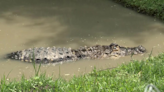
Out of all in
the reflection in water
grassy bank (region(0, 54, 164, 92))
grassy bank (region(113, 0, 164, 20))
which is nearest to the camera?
grassy bank (region(0, 54, 164, 92))

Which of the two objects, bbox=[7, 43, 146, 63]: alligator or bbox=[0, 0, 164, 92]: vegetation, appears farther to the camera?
bbox=[7, 43, 146, 63]: alligator

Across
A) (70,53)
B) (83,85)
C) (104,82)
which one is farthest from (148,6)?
(83,85)

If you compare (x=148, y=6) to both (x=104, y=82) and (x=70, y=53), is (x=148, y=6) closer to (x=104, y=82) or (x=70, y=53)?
(x=70, y=53)

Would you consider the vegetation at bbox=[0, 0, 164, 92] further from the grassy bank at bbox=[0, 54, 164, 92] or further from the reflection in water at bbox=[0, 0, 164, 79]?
the reflection in water at bbox=[0, 0, 164, 79]

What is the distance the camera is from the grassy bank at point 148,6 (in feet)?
24.6

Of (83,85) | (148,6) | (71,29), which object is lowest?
(83,85)

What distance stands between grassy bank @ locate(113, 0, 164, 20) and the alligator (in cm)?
237

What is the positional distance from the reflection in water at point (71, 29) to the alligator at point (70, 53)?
0.15 metres

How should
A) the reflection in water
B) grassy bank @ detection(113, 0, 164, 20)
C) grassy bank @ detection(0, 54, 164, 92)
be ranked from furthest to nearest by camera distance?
grassy bank @ detection(113, 0, 164, 20)
the reflection in water
grassy bank @ detection(0, 54, 164, 92)

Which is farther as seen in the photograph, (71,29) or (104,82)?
(71,29)

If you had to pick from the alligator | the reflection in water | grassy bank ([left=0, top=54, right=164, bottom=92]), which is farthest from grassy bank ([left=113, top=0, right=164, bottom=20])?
grassy bank ([left=0, top=54, right=164, bottom=92])

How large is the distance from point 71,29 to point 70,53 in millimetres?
1674

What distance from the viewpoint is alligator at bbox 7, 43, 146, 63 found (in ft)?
17.0

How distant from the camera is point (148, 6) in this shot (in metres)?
7.90
